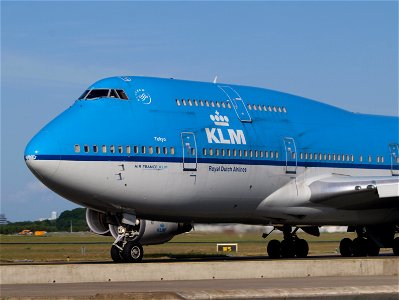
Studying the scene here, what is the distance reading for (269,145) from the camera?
33594 millimetres

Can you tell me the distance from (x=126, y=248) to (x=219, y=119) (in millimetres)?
5810

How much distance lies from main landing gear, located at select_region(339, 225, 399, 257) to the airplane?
4cm

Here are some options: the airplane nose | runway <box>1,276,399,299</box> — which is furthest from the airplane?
runway <box>1,276,399,299</box>

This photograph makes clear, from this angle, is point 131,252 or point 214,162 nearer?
point 131,252

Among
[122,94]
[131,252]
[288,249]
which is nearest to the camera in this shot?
[131,252]

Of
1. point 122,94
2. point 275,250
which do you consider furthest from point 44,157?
point 275,250

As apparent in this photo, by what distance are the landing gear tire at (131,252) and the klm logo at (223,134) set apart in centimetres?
456

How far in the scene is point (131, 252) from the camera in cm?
2903

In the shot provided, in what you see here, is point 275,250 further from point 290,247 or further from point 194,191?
point 194,191

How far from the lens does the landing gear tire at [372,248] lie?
126 ft

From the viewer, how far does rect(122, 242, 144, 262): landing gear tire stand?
28938mm

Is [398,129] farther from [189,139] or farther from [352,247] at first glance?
[189,139]

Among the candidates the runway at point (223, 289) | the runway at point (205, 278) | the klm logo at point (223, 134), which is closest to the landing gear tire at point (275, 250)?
the klm logo at point (223, 134)

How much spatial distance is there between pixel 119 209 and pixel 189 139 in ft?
10.8
